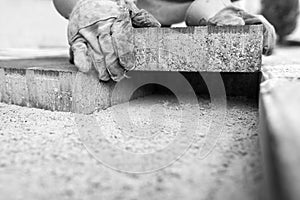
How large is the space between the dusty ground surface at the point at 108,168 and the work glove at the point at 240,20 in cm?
37

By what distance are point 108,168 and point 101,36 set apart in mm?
585

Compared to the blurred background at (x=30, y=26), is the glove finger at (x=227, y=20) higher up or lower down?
higher up

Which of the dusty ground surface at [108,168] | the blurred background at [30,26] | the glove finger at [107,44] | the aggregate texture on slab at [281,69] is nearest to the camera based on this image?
the dusty ground surface at [108,168]

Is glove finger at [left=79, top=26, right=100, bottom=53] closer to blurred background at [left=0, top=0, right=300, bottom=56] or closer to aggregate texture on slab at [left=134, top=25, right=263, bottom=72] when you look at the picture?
aggregate texture on slab at [left=134, top=25, right=263, bottom=72]

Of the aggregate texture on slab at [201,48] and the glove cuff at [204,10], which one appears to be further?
the glove cuff at [204,10]

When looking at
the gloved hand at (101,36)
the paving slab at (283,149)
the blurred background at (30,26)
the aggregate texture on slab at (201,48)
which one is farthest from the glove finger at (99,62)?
the blurred background at (30,26)

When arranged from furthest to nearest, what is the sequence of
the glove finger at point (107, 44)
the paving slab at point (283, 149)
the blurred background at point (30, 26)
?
1. the blurred background at point (30, 26)
2. the glove finger at point (107, 44)
3. the paving slab at point (283, 149)

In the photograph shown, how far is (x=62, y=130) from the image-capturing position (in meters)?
1.03

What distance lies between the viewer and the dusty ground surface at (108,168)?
0.62 meters

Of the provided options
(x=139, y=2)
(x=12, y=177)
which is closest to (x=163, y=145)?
(x=12, y=177)

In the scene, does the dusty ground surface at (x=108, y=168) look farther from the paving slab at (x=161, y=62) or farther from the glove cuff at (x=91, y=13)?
the glove cuff at (x=91, y=13)

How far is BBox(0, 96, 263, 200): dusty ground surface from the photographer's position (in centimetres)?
62


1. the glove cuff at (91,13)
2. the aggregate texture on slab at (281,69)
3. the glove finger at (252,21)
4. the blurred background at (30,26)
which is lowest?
the blurred background at (30,26)

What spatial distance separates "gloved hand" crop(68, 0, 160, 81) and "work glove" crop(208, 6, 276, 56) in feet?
1.19
